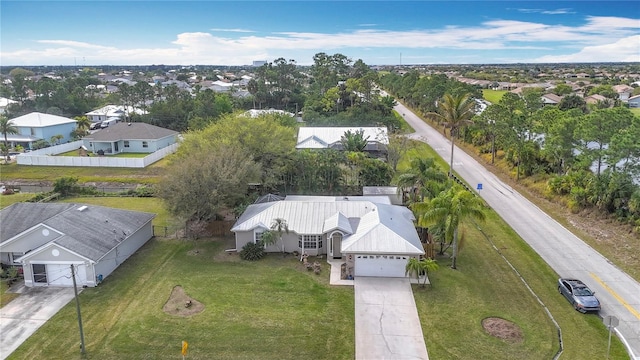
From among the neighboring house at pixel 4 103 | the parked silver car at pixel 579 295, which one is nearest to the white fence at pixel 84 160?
the neighboring house at pixel 4 103

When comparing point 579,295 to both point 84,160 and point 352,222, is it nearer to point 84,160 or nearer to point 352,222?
point 352,222

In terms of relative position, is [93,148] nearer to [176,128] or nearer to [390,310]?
[176,128]

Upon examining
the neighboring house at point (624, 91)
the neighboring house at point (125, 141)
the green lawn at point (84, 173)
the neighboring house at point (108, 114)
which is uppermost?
the neighboring house at point (624, 91)

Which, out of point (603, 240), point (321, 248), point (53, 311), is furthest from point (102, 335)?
point (603, 240)

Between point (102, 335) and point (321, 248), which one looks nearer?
point (102, 335)

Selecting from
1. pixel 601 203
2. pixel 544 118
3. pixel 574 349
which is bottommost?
pixel 574 349

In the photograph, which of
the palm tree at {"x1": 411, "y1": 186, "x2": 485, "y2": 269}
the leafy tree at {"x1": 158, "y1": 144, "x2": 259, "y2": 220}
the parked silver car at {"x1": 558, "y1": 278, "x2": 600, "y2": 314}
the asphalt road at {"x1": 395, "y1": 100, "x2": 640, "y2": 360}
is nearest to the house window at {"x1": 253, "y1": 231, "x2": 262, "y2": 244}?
the leafy tree at {"x1": 158, "y1": 144, "x2": 259, "y2": 220}

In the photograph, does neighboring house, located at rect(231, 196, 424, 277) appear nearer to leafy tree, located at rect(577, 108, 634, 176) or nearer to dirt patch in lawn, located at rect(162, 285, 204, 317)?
dirt patch in lawn, located at rect(162, 285, 204, 317)

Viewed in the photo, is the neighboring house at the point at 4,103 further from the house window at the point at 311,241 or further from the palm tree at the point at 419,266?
the palm tree at the point at 419,266
